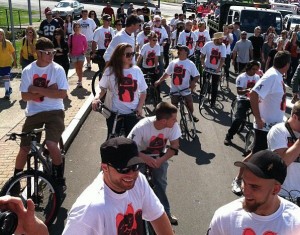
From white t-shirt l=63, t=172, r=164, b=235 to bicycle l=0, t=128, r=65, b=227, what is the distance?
7.43 feet

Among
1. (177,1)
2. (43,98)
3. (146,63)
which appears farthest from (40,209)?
(177,1)

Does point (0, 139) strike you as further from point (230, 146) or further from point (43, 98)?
point (230, 146)

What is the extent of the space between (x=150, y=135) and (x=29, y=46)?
20.6ft

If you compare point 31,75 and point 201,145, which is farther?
point 201,145

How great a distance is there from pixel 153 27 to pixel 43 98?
9.20 meters

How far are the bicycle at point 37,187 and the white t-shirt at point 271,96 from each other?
2876mm

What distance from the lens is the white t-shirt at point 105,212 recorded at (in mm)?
2783

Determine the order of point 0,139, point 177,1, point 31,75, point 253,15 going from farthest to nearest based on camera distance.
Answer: point 177,1 < point 253,15 < point 0,139 < point 31,75

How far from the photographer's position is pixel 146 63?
11086 millimetres

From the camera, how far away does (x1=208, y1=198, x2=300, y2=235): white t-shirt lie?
297cm

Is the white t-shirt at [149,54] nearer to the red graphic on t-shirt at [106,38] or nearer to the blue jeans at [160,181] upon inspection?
the red graphic on t-shirt at [106,38]

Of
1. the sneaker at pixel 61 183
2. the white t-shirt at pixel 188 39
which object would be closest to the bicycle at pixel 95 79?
the white t-shirt at pixel 188 39

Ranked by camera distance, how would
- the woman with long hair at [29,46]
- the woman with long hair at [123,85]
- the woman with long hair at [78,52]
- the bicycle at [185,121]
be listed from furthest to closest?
1. the woman with long hair at [78,52]
2. the woman with long hair at [29,46]
3. the bicycle at [185,121]
4. the woman with long hair at [123,85]

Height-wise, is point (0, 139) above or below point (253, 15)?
below
